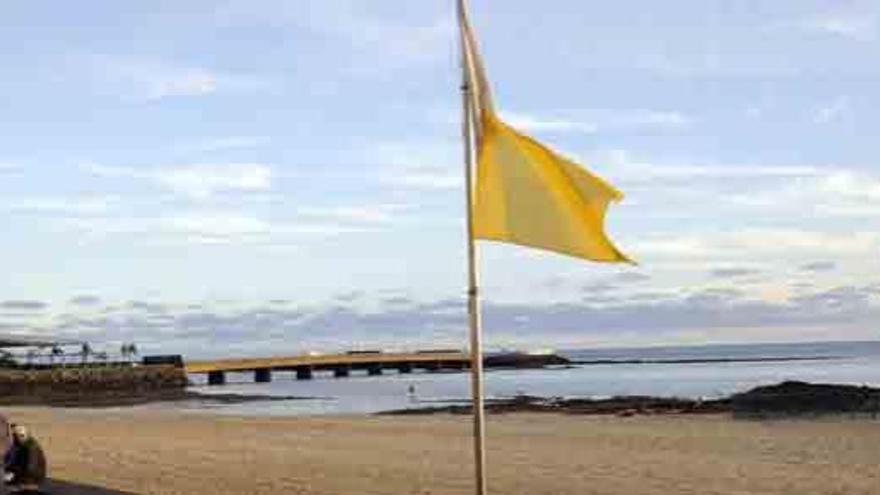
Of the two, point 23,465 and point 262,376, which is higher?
point 262,376

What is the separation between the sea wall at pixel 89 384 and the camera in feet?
213

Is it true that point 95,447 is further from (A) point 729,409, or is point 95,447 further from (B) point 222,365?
(B) point 222,365

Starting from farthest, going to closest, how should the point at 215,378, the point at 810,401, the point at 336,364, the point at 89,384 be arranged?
1. the point at 336,364
2. the point at 215,378
3. the point at 89,384
4. the point at 810,401

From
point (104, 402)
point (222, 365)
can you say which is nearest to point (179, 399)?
point (104, 402)

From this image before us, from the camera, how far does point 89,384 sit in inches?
2788

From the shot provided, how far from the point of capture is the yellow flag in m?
7.14

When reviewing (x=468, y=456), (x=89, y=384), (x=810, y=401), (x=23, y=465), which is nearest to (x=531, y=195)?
(x=23, y=465)

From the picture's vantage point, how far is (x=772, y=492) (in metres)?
17.5

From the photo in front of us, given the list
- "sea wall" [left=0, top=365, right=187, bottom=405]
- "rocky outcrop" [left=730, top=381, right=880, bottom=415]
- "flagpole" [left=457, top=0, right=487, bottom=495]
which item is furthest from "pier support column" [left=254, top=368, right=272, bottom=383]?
"flagpole" [left=457, top=0, right=487, bottom=495]

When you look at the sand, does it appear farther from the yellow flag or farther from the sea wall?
the sea wall

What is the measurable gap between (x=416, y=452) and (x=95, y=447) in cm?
627

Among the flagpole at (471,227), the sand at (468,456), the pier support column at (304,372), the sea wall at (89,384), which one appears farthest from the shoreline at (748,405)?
the pier support column at (304,372)

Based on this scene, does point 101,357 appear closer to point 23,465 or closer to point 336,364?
point 336,364

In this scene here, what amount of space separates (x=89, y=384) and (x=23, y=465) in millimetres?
60364
